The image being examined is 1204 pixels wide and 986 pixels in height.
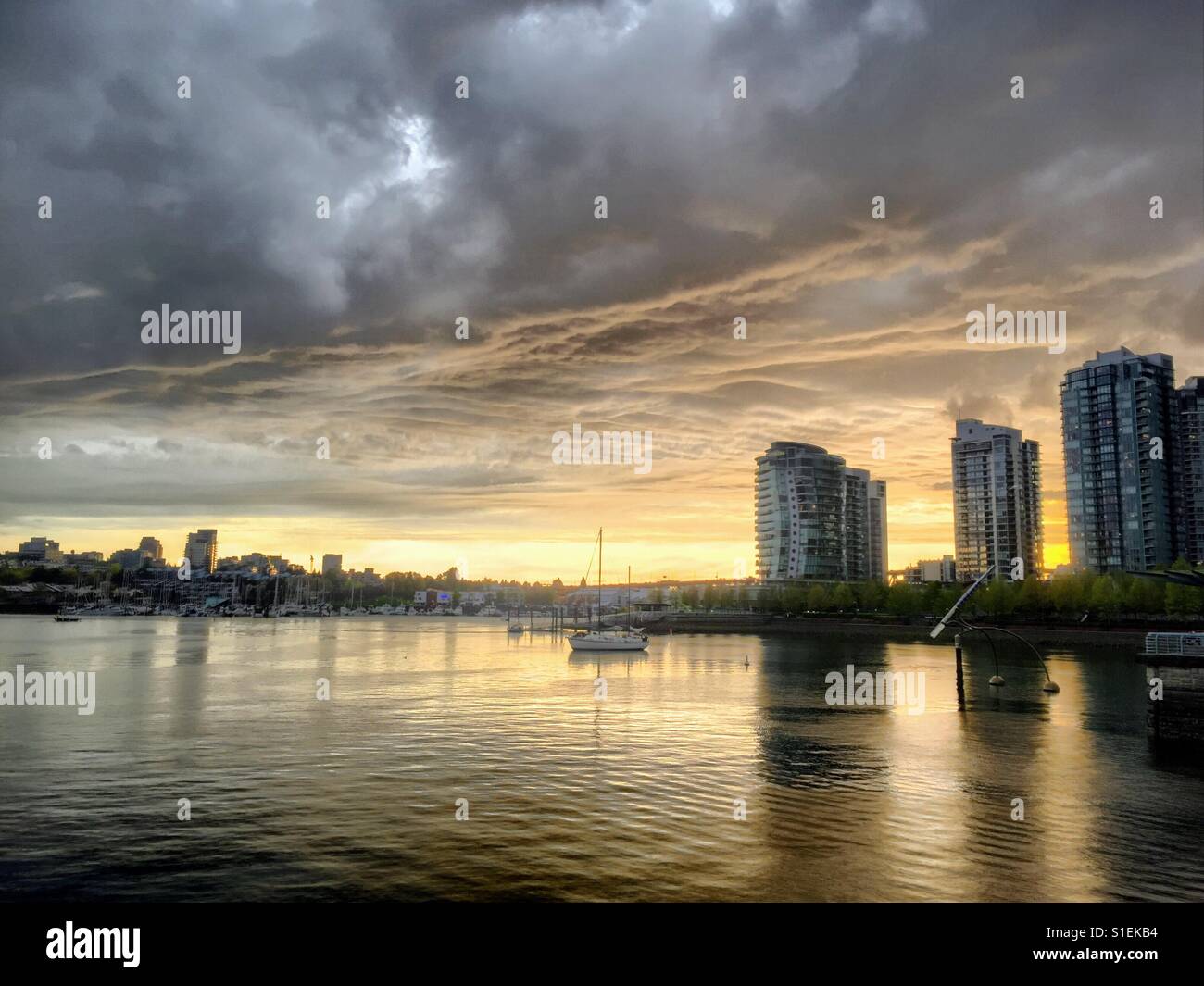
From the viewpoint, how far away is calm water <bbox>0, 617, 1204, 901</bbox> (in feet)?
77.8

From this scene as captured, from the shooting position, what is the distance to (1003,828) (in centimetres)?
2906

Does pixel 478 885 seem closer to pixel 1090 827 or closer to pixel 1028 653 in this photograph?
pixel 1090 827

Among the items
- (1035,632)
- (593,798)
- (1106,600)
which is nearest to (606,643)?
(1035,632)

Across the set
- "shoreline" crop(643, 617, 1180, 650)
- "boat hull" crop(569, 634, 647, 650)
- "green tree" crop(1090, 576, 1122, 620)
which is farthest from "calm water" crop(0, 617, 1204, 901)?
"green tree" crop(1090, 576, 1122, 620)

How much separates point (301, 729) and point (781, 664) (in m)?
71.2

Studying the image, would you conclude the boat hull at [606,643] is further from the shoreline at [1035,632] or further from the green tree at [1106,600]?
the green tree at [1106,600]

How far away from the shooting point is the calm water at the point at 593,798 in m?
23.7

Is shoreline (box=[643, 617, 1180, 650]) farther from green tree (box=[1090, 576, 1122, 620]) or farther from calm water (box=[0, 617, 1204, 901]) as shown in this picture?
calm water (box=[0, 617, 1204, 901])

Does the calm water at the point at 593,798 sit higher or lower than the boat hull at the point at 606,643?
higher

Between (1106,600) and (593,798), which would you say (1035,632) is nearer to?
(1106,600)

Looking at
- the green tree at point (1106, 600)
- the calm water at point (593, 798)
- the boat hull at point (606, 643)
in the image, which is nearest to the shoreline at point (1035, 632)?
the green tree at point (1106, 600)

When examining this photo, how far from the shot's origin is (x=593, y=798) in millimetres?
33719
